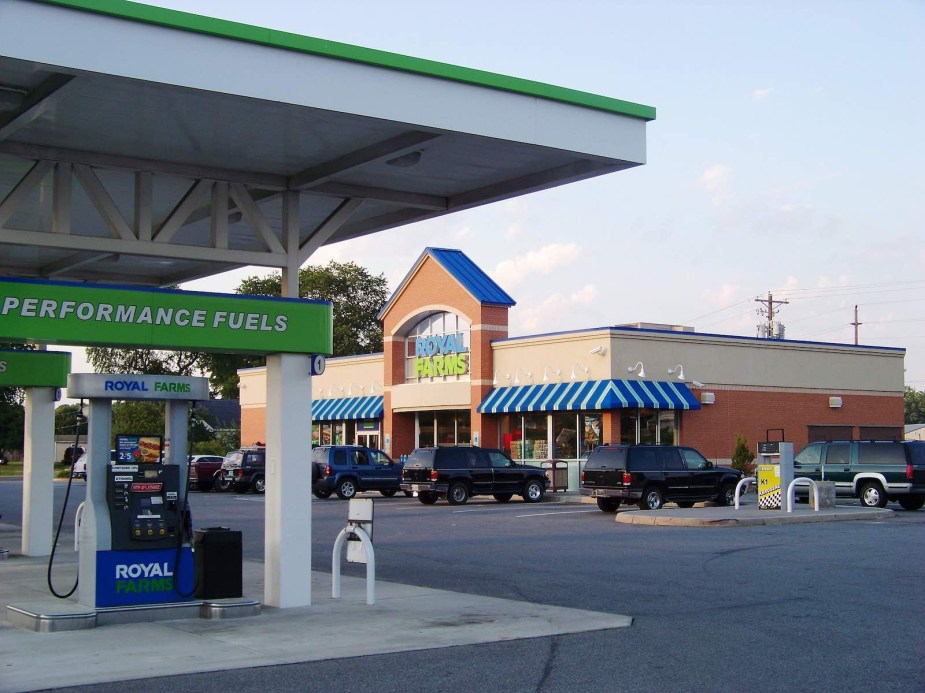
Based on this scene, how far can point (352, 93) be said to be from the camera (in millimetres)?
10727

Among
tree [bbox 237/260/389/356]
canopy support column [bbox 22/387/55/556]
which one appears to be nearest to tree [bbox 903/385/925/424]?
tree [bbox 237/260/389/356]

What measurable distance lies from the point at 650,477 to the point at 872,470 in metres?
6.17

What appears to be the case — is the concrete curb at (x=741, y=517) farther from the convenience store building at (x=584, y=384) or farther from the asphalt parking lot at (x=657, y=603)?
the convenience store building at (x=584, y=384)

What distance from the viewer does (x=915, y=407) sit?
166 m

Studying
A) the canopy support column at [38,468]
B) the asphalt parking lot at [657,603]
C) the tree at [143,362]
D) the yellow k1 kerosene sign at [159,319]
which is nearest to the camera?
the asphalt parking lot at [657,603]

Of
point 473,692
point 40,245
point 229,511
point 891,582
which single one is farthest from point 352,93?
point 229,511

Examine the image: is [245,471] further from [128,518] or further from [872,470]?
[128,518]

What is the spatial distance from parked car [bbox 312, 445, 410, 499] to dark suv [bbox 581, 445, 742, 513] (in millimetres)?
10531

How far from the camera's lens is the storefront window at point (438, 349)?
4512 cm

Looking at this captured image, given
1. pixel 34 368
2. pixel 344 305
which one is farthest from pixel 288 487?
pixel 344 305

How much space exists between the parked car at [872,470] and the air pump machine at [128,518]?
72.4ft

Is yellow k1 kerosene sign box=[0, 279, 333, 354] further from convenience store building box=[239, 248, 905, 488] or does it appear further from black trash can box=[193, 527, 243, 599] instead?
convenience store building box=[239, 248, 905, 488]

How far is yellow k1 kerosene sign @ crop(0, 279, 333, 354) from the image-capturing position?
36.9 ft

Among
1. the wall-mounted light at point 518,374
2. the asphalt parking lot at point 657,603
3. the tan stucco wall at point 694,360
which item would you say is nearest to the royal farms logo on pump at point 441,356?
the tan stucco wall at point 694,360
